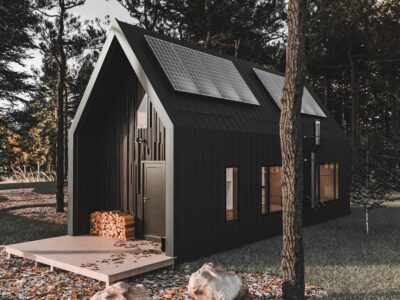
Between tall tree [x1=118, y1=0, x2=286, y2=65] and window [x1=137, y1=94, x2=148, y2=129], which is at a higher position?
tall tree [x1=118, y1=0, x2=286, y2=65]

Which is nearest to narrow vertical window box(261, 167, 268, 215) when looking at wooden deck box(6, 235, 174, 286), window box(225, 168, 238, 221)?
window box(225, 168, 238, 221)

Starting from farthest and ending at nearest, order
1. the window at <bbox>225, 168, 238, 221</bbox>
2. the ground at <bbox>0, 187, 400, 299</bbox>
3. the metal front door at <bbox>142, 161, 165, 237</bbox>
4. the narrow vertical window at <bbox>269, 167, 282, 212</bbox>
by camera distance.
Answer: the narrow vertical window at <bbox>269, 167, 282, 212</bbox> < the window at <bbox>225, 168, 238, 221</bbox> < the metal front door at <bbox>142, 161, 165, 237</bbox> < the ground at <bbox>0, 187, 400, 299</bbox>

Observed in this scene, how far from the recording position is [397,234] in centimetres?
1099

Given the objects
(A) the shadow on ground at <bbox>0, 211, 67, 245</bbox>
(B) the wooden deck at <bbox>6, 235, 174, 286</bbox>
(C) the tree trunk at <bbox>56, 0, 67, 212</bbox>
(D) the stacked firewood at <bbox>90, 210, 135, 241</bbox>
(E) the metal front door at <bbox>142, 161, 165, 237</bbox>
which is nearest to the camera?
(B) the wooden deck at <bbox>6, 235, 174, 286</bbox>

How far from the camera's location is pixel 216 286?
Result: 17.6 ft

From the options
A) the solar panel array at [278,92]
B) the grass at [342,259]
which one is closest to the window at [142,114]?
the grass at [342,259]

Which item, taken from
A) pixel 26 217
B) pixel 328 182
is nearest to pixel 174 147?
pixel 328 182

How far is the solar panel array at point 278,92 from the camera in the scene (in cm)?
1218

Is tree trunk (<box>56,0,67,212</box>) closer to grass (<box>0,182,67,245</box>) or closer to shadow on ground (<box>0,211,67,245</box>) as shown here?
grass (<box>0,182,67,245</box>)

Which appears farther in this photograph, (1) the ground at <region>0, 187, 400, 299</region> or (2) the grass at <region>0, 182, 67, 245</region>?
(2) the grass at <region>0, 182, 67, 245</region>

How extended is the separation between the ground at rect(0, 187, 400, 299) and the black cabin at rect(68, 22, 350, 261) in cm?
76

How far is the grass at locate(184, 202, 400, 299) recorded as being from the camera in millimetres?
6395

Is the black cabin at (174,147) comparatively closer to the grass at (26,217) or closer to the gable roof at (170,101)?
the gable roof at (170,101)

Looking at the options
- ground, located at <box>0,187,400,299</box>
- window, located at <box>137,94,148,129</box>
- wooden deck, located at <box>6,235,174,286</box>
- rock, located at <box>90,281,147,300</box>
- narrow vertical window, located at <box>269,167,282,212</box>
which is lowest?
ground, located at <box>0,187,400,299</box>
